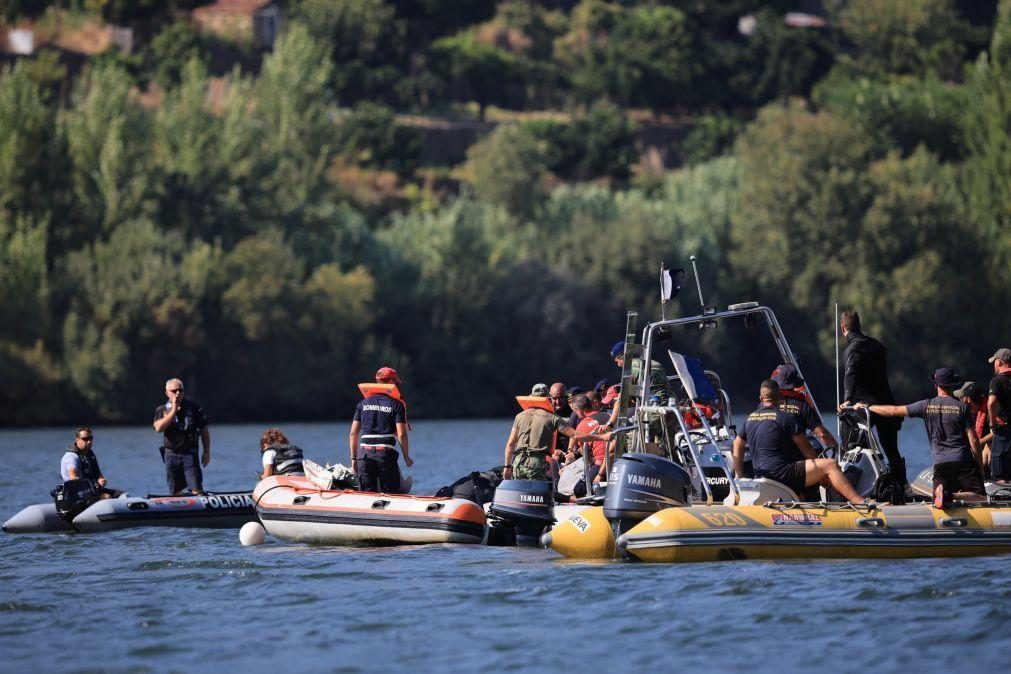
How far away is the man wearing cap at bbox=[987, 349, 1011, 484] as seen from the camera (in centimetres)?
1656

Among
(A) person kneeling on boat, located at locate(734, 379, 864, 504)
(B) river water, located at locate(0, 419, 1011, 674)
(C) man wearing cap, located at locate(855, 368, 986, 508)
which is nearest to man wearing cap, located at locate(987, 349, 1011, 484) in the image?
(C) man wearing cap, located at locate(855, 368, 986, 508)

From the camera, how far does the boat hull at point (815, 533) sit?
15664mm

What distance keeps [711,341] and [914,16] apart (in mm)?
43960

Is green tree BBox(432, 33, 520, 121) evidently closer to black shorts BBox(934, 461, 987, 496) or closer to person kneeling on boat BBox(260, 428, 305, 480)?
person kneeling on boat BBox(260, 428, 305, 480)

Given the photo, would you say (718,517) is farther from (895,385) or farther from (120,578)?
(895,385)

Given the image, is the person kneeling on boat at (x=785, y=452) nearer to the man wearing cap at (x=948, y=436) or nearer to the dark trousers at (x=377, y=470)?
the man wearing cap at (x=948, y=436)

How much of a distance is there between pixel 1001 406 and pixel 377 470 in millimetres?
6128

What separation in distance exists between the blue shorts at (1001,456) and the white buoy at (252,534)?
24.0ft

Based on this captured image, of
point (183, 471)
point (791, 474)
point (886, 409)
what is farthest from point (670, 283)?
point (183, 471)

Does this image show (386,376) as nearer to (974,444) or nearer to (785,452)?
(785,452)

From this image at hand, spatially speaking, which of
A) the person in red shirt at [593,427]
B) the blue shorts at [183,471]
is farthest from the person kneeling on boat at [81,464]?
the person in red shirt at [593,427]

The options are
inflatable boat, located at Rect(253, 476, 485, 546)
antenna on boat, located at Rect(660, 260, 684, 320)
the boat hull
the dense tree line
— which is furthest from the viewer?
the dense tree line

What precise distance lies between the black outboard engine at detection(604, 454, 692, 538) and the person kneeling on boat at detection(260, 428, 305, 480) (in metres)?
4.68

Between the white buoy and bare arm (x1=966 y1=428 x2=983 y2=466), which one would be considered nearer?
bare arm (x1=966 y1=428 x2=983 y2=466)
